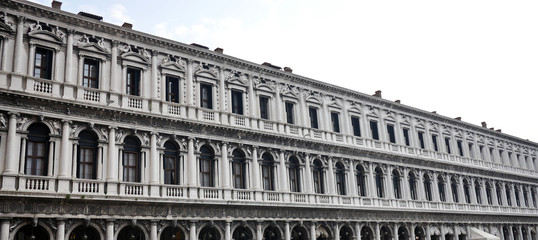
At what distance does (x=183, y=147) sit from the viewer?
24.1m

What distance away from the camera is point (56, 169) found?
802 inches

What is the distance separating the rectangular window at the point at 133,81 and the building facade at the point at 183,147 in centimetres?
7

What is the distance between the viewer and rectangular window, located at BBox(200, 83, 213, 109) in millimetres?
25900

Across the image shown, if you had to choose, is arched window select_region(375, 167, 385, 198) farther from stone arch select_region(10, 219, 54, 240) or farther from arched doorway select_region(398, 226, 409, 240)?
stone arch select_region(10, 219, 54, 240)

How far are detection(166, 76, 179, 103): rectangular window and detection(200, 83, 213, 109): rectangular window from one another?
4.40 ft

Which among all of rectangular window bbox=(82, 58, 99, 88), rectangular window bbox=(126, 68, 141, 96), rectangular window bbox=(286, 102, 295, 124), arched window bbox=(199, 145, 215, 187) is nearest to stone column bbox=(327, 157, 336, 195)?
rectangular window bbox=(286, 102, 295, 124)

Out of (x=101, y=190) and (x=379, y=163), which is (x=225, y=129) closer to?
(x=101, y=190)

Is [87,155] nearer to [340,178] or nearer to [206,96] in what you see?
[206,96]

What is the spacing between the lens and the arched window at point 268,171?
27.3 metres

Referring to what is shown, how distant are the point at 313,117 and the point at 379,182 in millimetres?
6490

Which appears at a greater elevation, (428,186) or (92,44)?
(92,44)

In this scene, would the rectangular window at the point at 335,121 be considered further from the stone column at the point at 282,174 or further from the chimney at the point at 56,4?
the chimney at the point at 56,4

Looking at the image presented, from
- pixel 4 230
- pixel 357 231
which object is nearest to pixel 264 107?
pixel 357 231

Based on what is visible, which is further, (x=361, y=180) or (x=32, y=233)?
(x=361, y=180)
